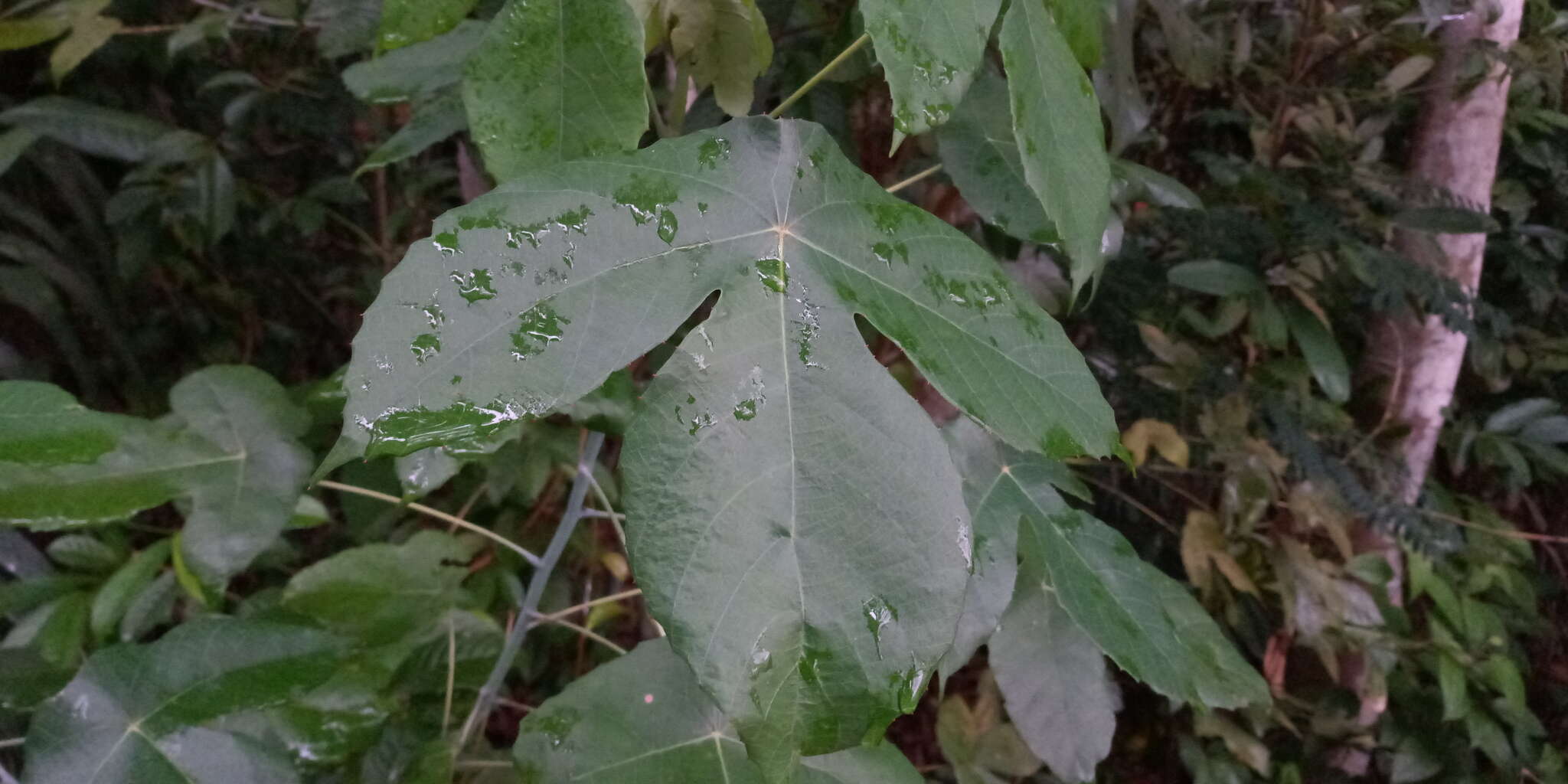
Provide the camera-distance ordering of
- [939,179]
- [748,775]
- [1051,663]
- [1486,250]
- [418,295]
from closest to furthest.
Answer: [418,295] → [748,775] → [1051,663] → [939,179] → [1486,250]

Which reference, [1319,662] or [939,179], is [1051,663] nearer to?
[939,179]

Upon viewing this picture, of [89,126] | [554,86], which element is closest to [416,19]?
[554,86]

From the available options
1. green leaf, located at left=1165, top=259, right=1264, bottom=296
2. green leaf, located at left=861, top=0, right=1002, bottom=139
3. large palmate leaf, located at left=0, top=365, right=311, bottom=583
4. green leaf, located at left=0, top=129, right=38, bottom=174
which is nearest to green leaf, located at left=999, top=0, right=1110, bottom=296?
green leaf, located at left=861, top=0, right=1002, bottom=139

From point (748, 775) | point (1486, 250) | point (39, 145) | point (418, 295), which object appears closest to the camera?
point (418, 295)

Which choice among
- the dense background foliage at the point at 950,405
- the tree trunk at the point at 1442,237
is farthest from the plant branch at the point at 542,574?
the tree trunk at the point at 1442,237

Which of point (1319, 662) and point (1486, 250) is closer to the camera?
point (1319, 662)

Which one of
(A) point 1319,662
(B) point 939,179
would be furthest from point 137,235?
(A) point 1319,662

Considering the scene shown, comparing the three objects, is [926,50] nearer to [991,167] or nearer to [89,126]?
[991,167]

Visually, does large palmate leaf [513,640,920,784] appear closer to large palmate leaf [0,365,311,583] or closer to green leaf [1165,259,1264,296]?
large palmate leaf [0,365,311,583]
